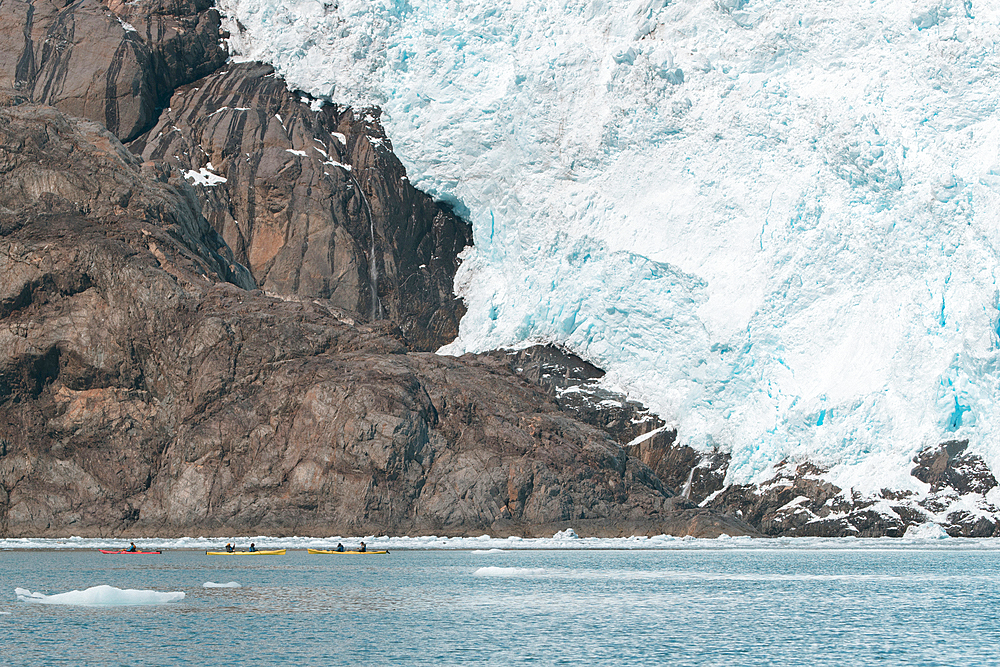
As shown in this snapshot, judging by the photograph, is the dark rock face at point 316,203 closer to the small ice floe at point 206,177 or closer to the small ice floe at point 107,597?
the small ice floe at point 206,177

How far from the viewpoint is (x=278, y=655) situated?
1329 inches

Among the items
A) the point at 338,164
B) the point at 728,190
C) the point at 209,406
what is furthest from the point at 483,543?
the point at 338,164

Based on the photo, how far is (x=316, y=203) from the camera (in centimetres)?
12169

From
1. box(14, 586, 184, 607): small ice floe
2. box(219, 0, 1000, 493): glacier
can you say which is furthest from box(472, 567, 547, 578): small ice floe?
box(219, 0, 1000, 493): glacier

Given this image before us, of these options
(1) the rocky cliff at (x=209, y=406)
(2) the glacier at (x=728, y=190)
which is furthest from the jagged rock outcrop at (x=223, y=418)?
(2) the glacier at (x=728, y=190)

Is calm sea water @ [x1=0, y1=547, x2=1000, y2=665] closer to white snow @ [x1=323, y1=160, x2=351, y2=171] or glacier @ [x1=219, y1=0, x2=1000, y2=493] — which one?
glacier @ [x1=219, y1=0, x2=1000, y2=493]

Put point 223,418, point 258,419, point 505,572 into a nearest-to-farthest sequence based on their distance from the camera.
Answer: point 505,572
point 223,418
point 258,419

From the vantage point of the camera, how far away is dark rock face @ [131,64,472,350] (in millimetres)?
121312

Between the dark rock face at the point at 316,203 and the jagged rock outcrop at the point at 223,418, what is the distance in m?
23.8

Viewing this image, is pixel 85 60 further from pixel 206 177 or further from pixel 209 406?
pixel 209 406

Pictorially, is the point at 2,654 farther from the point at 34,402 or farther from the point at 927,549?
the point at 927,549

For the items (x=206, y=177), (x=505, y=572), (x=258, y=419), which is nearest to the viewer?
(x=505, y=572)

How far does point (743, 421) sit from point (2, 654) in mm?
75166

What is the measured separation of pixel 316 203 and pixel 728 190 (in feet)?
125
